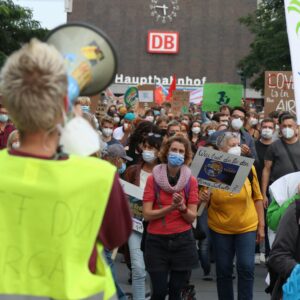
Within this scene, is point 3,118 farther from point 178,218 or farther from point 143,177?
point 178,218

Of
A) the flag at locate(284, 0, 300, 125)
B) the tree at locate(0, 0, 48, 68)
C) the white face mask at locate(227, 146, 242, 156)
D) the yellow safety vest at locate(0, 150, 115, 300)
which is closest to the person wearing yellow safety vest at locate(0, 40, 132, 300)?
the yellow safety vest at locate(0, 150, 115, 300)

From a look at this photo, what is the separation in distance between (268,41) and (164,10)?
28.7 meters

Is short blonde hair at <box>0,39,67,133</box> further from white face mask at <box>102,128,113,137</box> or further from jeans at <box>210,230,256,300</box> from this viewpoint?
white face mask at <box>102,128,113,137</box>

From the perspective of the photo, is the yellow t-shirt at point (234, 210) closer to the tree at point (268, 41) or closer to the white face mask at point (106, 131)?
the white face mask at point (106, 131)

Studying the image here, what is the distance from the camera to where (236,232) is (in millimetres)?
6773

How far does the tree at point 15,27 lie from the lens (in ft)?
132

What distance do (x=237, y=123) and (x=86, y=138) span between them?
8277 millimetres

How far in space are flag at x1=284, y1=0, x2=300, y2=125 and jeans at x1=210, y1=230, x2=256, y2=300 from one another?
156cm

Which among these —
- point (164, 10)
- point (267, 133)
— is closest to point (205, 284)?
point (267, 133)

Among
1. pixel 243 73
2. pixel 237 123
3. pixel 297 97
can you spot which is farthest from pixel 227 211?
pixel 243 73

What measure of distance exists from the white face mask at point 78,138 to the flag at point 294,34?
Result: 133 inches

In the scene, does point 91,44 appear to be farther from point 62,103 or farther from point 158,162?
point 158,162

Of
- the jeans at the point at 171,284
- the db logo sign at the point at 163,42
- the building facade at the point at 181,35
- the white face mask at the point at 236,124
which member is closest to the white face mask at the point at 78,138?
the jeans at the point at 171,284

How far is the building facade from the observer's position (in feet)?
229
